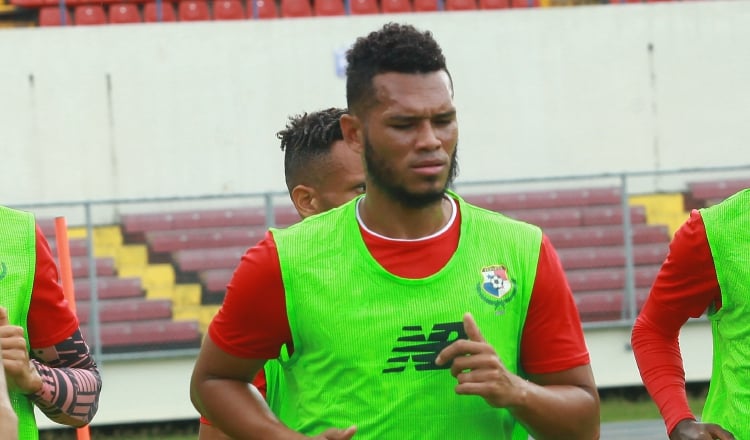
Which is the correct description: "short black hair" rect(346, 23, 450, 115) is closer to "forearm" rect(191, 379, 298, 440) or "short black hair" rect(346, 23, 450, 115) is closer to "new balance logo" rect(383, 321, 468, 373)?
"new balance logo" rect(383, 321, 468, 373)

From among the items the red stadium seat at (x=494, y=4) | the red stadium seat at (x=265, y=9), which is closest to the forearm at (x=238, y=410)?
the red stadium seat at (x=265, y=9)

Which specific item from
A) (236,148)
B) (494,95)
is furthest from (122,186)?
(494,95)

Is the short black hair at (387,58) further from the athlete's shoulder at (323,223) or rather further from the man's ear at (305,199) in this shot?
the man's ear at (305,199)

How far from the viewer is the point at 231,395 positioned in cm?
304

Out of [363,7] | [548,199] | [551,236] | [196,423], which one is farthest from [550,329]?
[363,7]

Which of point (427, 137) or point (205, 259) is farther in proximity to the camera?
point (205, 259)

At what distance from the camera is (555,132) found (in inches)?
594

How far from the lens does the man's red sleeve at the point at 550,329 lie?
116 inches

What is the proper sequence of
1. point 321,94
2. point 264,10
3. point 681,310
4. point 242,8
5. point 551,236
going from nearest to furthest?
point 681,310
point 551,236
point 321,94
point 264,10
point 242,8

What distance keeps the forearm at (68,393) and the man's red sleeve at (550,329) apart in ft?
3.32

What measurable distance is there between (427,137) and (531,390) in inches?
21.5

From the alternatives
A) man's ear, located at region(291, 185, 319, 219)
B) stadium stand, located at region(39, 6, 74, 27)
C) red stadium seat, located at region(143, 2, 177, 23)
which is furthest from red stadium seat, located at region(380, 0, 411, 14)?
man's ear, located at region(291, 185, 319, 219)

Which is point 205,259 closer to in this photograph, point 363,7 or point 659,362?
point 363,7

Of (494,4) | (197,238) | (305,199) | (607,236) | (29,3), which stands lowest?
(607,236)
